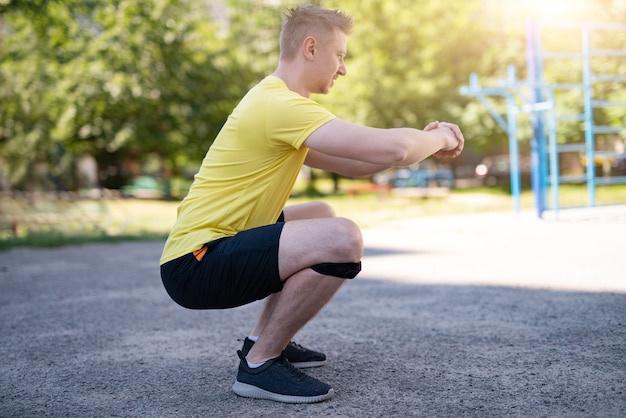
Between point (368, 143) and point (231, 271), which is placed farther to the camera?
point (231, 271)

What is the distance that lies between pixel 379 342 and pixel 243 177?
4.06 ft

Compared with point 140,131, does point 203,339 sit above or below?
below

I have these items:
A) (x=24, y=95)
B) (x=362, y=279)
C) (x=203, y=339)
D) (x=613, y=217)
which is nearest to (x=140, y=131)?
(x=24, y=95)

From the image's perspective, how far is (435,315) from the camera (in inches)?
151

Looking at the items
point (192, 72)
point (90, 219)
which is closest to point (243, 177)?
point (90, 219)

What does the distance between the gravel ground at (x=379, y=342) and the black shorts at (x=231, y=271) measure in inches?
15.5

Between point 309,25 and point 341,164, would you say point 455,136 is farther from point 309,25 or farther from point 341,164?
point 309,25

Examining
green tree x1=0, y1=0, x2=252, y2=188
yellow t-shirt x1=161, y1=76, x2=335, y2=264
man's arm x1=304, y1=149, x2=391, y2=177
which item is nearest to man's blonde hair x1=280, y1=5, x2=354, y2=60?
yellow t-shirt x1=161, y1=76, x2=335, y2=264

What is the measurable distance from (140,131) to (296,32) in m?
20.5

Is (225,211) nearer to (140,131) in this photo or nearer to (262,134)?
(262,134)

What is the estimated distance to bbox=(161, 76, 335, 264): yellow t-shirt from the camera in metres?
2.45

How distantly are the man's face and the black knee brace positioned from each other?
0.71 metres

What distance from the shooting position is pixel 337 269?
237 cm

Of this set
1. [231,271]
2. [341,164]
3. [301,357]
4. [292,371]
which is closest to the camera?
[231,271]
